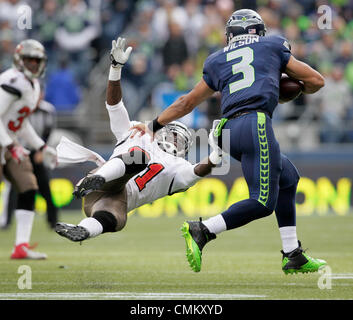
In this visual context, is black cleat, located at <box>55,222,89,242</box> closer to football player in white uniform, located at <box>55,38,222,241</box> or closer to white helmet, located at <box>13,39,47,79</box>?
football player in white uniform, located at <box>55,38,222,241</box>

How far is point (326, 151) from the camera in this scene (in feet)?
50.2

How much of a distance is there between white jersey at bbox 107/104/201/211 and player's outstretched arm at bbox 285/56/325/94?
1213 mm

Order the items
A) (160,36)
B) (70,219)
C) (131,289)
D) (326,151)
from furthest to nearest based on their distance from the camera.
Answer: (160,36) → (326,151) → (70,219) → (131,289)

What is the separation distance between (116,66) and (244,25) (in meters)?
1.13

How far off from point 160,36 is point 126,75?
113cm

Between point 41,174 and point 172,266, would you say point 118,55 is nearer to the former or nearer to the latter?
point 172,266

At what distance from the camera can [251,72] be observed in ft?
21.3

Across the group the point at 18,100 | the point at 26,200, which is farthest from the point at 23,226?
the point at 18,100

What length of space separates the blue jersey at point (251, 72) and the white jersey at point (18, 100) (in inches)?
123

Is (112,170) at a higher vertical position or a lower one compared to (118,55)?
lower

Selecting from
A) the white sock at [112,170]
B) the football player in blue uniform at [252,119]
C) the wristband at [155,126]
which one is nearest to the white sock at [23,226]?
the white sock at [112,170]

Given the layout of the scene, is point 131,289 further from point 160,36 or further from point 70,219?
point 160,36

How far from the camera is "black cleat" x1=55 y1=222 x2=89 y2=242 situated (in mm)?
6266

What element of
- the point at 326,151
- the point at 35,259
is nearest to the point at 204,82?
the point at 35,259
